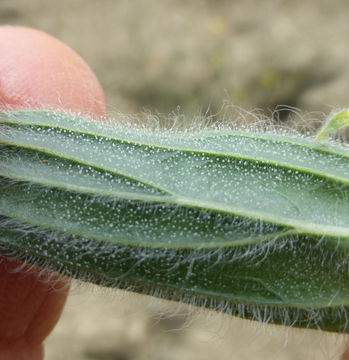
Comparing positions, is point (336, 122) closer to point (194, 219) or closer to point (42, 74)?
point (194, 219)

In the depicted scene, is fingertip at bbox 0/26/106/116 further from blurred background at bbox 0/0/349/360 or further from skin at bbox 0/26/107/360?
blurred background at bbox 0/0/349/360

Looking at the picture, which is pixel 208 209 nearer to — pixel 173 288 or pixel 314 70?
pixel 173 288

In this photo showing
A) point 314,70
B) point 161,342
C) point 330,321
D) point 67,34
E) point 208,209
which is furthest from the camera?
point 67,34

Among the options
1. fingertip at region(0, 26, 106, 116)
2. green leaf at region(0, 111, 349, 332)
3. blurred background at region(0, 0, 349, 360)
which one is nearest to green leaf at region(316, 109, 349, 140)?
green leaf at region(0, 111, 349, 332)

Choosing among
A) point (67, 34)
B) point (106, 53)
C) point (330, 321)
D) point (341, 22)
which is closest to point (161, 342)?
point (330, 321)

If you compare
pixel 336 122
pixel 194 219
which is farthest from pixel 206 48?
pixel 194 219
